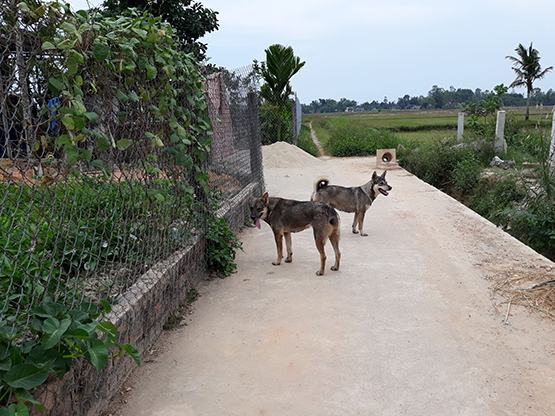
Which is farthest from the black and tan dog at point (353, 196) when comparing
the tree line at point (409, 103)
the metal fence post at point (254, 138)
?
the tree line at point (409, 103)

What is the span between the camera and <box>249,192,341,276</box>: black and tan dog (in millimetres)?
5328

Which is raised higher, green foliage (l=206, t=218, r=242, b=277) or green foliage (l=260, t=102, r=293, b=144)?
green foliage (l=260, t=102, r=293, b=144)

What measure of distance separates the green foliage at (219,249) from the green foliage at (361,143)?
16600mm

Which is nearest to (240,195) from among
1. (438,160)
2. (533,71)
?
(438,160)

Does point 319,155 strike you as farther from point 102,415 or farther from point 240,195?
point 102,415

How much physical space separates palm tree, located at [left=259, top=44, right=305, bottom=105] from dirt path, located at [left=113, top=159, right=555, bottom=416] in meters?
17.2

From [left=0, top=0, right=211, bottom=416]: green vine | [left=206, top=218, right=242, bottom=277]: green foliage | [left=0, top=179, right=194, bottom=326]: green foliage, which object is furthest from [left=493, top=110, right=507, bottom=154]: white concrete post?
[left=0, top=0, right=211, bottom=416]: green vine

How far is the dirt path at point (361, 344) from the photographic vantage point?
3109 millimetres

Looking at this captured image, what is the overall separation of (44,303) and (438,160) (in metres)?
14.0

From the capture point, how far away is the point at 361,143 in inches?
855

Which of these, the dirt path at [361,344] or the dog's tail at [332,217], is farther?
the dog's tail at [332,217]

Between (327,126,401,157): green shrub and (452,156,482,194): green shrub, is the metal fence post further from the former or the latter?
(327,126,401,157): green shrub

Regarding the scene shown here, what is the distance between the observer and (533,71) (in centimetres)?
4666

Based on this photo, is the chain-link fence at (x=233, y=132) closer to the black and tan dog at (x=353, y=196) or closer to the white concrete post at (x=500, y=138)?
the black and tan dog at (x=353, y=196)
